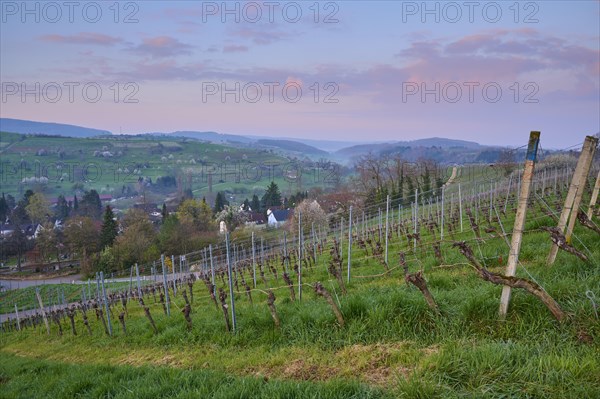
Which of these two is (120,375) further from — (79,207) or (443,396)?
(79,207)

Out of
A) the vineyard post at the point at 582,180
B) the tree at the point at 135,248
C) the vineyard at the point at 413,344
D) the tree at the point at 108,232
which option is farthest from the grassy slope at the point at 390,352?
the tree at the point at 108,232

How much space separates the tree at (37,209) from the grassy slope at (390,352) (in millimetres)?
108877

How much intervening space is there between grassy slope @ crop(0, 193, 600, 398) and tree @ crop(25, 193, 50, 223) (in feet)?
357

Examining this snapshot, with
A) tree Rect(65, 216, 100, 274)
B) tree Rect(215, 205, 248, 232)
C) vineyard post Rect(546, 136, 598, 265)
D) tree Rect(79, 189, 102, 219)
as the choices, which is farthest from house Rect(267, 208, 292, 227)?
vineyard post Rect(546, 136, 598, 265)

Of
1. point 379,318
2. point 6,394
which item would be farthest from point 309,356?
point 6,394

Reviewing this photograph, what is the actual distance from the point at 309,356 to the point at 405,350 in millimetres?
1400

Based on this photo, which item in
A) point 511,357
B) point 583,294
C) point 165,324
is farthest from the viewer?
point 165,324

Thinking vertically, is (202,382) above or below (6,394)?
above

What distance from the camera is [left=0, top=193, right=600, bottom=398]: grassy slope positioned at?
4449mm

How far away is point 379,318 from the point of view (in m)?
6.73

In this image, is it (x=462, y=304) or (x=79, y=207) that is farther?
(x=79, y=207)

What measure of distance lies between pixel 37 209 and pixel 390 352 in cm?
11693

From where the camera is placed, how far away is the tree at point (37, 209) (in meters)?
104

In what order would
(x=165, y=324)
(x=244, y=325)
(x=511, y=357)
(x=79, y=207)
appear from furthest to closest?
(x=79, y=207) → (x=165, y=324) → (x=244, y=325) → (x=511, y=357)
